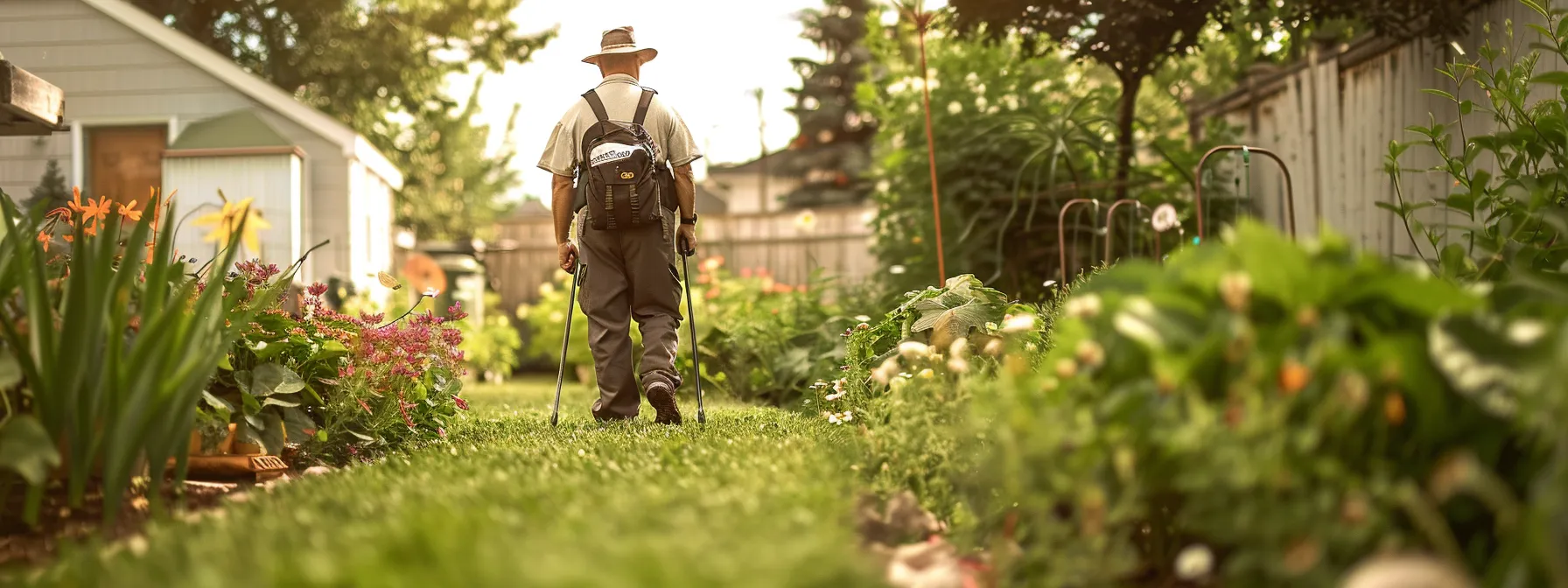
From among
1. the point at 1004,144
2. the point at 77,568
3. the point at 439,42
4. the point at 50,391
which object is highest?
the point at 439,42

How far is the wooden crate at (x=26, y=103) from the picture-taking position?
315 centimetres

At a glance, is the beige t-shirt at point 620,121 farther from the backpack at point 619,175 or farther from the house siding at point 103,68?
the house siding at point 103,68

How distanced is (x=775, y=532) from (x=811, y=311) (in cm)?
546

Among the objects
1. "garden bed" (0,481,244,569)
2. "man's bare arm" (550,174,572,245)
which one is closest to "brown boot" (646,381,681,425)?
"man's bare arm" (550,174,572,245)

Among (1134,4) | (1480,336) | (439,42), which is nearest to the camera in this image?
(1480,336)

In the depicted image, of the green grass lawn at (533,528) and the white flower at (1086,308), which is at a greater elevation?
the white flower at (1086,308)

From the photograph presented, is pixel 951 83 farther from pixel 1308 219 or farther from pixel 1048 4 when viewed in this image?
pixel 1308 219

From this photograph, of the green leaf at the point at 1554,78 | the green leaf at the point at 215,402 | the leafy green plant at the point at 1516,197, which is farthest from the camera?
the green leaf at the point at 215,402

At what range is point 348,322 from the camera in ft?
11.4

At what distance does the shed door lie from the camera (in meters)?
9.25

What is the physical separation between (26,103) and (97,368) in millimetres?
1673

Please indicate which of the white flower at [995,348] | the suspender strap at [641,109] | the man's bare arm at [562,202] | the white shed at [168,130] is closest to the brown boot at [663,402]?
the man's bare arm at [562,202]

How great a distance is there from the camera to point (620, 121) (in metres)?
4.34

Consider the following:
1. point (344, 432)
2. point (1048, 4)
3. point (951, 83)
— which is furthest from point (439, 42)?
point (344, 432)
